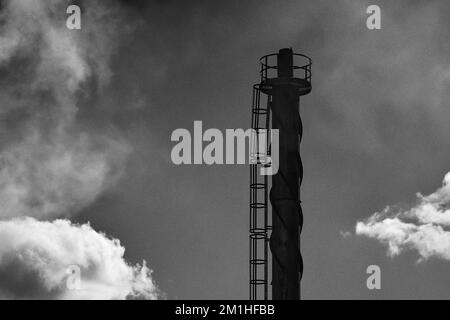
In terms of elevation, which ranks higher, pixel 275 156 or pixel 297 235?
pixel 275 156

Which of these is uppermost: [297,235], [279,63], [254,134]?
[279,63]

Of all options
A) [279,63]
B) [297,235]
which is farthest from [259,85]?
[297,235]
